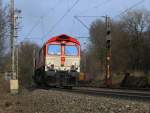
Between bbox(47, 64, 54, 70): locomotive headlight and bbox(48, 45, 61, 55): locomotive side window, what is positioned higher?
bbox(48, 45, 61, 55): locomotive side window

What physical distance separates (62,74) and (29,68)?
196ft

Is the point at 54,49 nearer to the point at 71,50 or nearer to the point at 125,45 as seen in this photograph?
the point at 71,50

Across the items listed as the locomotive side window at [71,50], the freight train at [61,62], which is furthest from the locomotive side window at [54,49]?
the locomotive side window at [71,50]

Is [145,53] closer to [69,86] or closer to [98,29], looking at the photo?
[98,29]

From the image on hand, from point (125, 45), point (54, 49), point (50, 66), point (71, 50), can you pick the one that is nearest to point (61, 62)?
point (50, 66)

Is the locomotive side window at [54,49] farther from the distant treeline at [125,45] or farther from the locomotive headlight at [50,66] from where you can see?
the distant treeline at [125,45]

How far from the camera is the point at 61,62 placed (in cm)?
3369

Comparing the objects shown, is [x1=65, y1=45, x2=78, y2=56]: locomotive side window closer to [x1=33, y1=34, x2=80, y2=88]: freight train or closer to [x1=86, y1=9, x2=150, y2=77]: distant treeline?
[x1=33, y1=34, x2=80, y2=88]: freight train

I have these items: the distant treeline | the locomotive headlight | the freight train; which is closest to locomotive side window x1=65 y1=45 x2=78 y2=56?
the freight train

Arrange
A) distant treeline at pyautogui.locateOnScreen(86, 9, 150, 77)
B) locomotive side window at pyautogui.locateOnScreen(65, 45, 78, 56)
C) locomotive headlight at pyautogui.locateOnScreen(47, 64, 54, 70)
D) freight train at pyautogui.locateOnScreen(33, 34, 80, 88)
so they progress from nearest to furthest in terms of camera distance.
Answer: locomotive headlight at pyautogui.locateOnScreen(47, 64, 54, 70) → freight train at pyautogui.locateOnScreen(33, 34, 80, 88) → locomotive side window at pyautogui.locateOnScreen(65, 45, 78, 56) → distant treeline at pyautogui.locateOnScreen(86, 9, 150, 77)

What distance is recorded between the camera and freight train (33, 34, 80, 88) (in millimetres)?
33062

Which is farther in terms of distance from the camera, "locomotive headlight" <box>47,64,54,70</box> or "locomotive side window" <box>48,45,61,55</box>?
"locomotive side window" <box>48,45,61,55</box>

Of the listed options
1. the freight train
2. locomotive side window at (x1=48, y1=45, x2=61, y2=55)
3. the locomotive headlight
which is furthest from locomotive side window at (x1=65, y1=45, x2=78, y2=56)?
the locomotive headlight

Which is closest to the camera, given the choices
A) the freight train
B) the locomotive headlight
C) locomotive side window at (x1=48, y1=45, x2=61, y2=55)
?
the locomotive headlight
